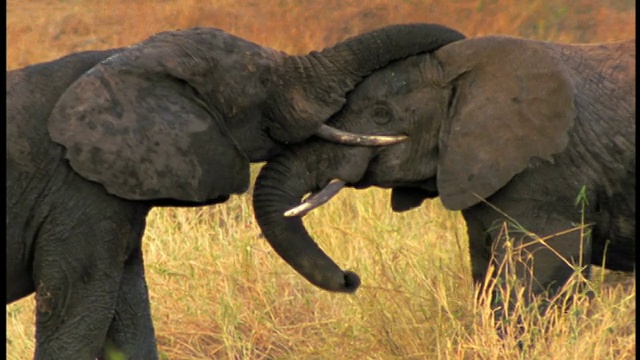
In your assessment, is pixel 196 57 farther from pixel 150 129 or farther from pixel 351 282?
pixel 351 282

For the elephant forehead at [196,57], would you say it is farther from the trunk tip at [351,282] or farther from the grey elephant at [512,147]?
the trunk tip at [351,282]

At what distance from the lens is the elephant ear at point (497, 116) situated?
6.83 m

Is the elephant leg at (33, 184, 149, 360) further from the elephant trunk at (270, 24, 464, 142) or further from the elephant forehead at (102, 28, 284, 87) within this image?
the elephant trunk at (270, 24, 464, 142)

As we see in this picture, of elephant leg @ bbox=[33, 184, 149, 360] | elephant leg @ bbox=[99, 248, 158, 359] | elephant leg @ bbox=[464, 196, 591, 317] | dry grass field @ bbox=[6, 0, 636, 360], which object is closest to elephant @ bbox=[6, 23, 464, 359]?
elephant leg @ bbox=[33, 184, 149, 360]

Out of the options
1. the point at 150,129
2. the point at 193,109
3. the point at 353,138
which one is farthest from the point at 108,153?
the point at 353,138

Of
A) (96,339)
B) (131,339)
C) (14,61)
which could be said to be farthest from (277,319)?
(14,61)

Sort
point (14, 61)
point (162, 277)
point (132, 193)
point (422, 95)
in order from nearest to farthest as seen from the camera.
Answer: point (132, 193) < point (422, 95) < point (162, 277) < point (14, 61)

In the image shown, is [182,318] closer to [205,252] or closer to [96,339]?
[205,252]

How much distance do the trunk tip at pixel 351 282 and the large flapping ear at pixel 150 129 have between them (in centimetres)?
62

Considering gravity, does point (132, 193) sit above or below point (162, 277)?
above

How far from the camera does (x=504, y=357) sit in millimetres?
6020

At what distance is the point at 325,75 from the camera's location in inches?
252

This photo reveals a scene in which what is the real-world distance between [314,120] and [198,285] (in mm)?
1200

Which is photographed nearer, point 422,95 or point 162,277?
point 422,95
